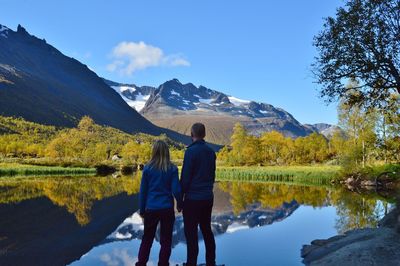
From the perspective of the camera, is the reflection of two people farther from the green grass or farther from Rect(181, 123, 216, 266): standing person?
the green grass

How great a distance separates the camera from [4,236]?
15297 millimetres

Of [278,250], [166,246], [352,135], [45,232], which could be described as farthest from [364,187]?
[166,246]

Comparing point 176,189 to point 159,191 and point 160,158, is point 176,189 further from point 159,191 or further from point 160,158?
point 160,158

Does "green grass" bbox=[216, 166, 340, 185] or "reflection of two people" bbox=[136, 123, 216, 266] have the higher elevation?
"reflection of two people" bbox=[136, 123, 216, 266]

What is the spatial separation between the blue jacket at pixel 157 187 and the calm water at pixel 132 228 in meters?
3.97

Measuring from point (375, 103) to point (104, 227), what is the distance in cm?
1311

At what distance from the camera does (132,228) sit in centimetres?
1814

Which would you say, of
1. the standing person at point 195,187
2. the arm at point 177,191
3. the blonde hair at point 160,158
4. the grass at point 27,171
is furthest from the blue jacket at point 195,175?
the grass at point 27,171

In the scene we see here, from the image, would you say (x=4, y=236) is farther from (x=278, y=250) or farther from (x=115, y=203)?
(x=115, y=203)

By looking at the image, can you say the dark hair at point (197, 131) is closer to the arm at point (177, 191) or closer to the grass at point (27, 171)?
the arm at point (177, 191)

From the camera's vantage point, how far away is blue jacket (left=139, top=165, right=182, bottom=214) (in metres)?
8.13

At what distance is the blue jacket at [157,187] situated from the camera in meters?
8.13

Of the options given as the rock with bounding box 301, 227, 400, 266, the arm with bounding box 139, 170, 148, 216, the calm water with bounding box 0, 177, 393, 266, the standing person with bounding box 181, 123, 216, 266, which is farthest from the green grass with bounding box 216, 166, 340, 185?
the arm with bounding box 139, 170, 148, 216

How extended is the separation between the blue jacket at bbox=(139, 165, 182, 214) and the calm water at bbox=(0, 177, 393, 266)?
13.0 feet
